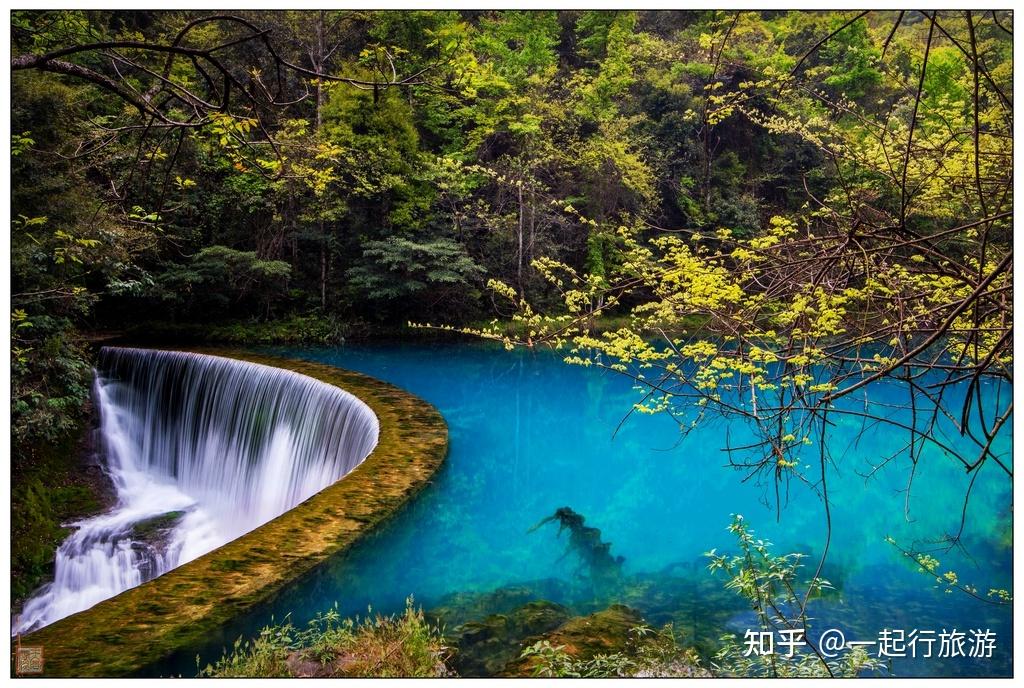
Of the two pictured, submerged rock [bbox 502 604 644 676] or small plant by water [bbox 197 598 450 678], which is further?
submerged rock [bbox 502 604 644 676]

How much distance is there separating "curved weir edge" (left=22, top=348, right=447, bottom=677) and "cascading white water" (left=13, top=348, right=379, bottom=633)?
873 millimetres

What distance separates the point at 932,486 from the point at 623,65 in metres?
8.33

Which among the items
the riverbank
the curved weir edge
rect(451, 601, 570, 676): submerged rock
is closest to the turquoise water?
the curved weir edge

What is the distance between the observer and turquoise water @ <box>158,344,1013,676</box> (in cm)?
335

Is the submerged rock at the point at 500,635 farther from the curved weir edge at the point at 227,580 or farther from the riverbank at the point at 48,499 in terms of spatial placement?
the riverbank at the point at 48,499

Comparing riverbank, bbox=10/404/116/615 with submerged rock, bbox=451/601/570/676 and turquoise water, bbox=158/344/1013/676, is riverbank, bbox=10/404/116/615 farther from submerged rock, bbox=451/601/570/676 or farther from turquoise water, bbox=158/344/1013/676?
submerged rock, bbox=451/601/570/676

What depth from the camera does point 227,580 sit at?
2.94m

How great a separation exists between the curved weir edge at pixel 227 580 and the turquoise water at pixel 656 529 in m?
0.08

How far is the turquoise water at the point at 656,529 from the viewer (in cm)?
335

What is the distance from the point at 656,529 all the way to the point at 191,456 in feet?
15.2

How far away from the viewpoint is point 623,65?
36.8 feet

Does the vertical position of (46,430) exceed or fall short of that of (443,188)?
it falls short

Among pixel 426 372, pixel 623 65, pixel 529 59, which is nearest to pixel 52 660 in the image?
pixel 426 372

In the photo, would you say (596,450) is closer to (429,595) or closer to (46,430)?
(429,595)
